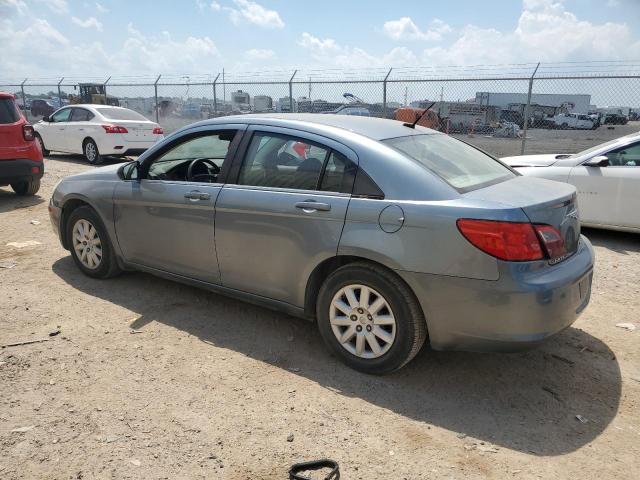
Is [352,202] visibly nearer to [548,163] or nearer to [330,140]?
[330,140]

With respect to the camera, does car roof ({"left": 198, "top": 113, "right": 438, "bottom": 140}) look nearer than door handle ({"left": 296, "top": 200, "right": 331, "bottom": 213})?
No

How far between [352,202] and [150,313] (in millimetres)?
2088

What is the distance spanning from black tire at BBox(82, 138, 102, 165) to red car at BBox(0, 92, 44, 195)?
503cm

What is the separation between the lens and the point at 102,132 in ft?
43.4

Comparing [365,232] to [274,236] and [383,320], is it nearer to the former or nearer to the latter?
[383,320]

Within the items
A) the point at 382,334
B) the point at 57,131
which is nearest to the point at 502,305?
the point at 382,334

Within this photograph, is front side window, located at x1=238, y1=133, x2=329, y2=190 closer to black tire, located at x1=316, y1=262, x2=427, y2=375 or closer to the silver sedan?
the silver sedan

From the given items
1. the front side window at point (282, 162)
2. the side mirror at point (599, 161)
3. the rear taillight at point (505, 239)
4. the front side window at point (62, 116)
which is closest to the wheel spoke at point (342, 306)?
the front side window at point (282, 162)

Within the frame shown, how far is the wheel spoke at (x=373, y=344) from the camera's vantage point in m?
3.33

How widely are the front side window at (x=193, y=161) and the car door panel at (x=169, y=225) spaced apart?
126mm

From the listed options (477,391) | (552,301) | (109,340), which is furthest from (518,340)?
(109,340)

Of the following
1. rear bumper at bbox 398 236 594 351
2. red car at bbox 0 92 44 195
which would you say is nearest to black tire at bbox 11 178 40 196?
red car at bbox 0 92 44 195

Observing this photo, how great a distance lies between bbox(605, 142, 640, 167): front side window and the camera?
6.62 metres

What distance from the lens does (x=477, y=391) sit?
330cm
